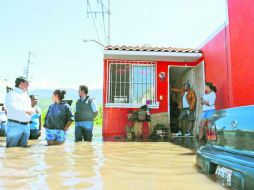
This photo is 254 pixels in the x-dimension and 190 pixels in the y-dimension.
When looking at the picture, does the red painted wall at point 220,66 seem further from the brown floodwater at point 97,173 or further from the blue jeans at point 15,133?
the blue jeans at point 15,133

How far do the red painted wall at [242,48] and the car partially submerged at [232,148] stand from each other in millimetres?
4792

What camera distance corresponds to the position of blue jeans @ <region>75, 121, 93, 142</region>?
7.32 m

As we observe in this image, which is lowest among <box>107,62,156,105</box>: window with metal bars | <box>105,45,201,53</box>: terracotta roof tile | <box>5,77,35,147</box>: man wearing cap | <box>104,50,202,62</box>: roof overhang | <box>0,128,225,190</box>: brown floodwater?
<box>0,128,225,190</box>: brown floodwater

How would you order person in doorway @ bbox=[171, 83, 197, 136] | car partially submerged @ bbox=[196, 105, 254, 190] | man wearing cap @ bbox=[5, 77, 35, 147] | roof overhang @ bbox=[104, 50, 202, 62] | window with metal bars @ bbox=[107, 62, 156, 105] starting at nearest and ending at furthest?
car partially submerged @ bbox=[196, 105, 254, 190]
man wearing cap @ bbox=[5, 77, 35, 147]
person in doorway @ bbox=[171, 83, 197, 136]
roof overhang @ bbox=[104, 50, 202, 62]
window with metal bars @ bbox=[107, 62, 156, 105]

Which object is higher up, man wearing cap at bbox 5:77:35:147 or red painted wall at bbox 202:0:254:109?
red painted wall at bbox 202:0:254:109

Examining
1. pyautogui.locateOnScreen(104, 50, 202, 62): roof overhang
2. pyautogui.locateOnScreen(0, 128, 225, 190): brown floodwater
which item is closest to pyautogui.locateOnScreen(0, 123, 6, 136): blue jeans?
pyautogui.locateOnScreen(104, 50, 202, 62): roof overhang

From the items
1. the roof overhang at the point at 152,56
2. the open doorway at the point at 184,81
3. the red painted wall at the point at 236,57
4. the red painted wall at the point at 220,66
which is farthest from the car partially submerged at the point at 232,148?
the open doorway at the point at 184,81

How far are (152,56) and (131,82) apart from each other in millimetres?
1178

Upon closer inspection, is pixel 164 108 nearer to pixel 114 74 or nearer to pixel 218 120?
pixel 114 74

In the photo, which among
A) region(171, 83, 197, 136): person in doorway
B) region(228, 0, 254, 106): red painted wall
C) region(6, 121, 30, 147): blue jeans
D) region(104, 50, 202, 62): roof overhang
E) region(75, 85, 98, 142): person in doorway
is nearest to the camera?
region(6, 121, 30, 147): blue jeans

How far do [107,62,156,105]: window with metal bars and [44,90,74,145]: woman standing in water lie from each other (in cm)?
451

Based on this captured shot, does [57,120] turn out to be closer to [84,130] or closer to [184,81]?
[84,130]

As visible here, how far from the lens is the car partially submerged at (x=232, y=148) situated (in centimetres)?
237

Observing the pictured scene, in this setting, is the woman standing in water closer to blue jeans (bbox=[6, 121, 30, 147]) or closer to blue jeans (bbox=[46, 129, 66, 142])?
blue jeans (bbox=[46, 129, 66, 142])
